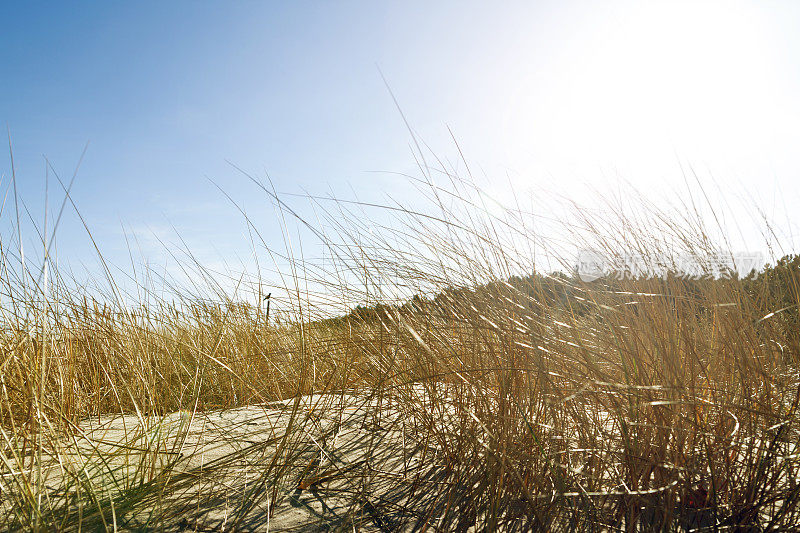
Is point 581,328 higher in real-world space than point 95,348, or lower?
lower

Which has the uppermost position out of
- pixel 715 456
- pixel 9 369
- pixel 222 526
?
pixel 9 369

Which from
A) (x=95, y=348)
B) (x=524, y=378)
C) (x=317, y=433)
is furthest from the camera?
(x=95, y=348)

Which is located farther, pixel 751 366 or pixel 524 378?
pixel 524 378

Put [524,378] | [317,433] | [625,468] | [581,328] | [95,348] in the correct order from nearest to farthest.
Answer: [625,468], [524,378], [581,328], [317,433], [95,348]

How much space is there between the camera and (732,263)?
1747 mm

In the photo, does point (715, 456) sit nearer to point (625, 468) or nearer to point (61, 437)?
point (625, 468)

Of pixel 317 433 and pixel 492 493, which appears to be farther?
pixel 317 433

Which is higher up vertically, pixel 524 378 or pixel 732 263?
pixel 732 263

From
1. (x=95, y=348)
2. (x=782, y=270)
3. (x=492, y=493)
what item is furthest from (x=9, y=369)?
(x=782, y=270)

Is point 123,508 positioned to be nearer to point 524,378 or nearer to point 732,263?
point 524,378

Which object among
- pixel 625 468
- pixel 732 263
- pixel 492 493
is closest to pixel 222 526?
pixel 492 493

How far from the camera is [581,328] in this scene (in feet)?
5.05

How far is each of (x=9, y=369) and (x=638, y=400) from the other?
7.09ft

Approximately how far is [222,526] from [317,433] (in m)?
0.59
